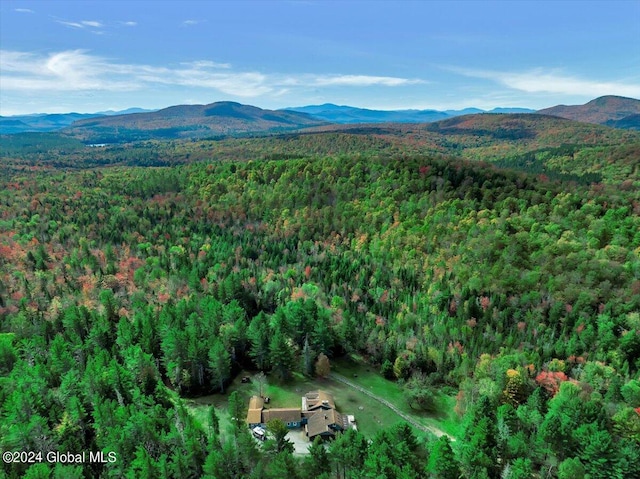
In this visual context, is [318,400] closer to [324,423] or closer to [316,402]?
[316,402]

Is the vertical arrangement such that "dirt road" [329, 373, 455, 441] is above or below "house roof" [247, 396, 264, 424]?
below

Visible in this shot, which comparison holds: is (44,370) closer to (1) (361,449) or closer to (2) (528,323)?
(1) (361,449)

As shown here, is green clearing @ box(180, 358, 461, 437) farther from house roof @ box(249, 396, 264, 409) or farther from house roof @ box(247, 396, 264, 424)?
house roof @ box(247, 396, 264, 424)

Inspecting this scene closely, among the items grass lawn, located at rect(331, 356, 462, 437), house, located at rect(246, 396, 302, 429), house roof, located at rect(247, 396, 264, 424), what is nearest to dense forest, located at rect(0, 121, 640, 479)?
house roof, located at rect(247, 396, 264, 424)

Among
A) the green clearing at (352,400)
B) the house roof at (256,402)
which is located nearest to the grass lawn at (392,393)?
the green clearing at (352,400)

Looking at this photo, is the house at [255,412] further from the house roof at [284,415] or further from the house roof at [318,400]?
the house roof at [318,400]
